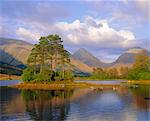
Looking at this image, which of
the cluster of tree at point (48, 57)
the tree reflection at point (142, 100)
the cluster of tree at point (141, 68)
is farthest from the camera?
the cluster of tree at point (141, 68)

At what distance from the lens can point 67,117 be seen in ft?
135

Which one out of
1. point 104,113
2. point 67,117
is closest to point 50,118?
point 67,117

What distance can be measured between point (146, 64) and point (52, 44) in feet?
246

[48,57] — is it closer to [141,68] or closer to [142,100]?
[142,100]

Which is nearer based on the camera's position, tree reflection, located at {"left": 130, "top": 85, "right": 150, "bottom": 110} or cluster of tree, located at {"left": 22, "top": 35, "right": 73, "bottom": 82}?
tree reflection, located at {"left": 130, "top": 85, "right": 150, "bottom": 110}

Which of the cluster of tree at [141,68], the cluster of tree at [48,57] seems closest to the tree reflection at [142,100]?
the cluster of tree at [48,57]

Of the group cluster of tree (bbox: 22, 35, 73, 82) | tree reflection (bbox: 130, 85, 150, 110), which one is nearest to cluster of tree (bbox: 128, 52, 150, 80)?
cluster of tree (bbox: 22, 35, 73, 82)

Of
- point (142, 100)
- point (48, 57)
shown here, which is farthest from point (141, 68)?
point (142, 100)

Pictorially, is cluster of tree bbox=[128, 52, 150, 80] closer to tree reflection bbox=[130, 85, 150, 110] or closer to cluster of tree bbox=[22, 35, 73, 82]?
cluster of tree bbox=[22, 35, 73, 82]

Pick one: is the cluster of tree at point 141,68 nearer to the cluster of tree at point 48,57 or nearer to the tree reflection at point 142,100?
the cluster of tree at point 48,57

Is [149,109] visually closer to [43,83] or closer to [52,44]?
[43,83]

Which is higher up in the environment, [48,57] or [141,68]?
[48,57]

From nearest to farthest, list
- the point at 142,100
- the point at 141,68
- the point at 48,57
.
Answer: the point at 142,100 → the point at 48,57 → the point at 141,68

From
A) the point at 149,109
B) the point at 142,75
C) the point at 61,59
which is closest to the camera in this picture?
the point at 149,109
